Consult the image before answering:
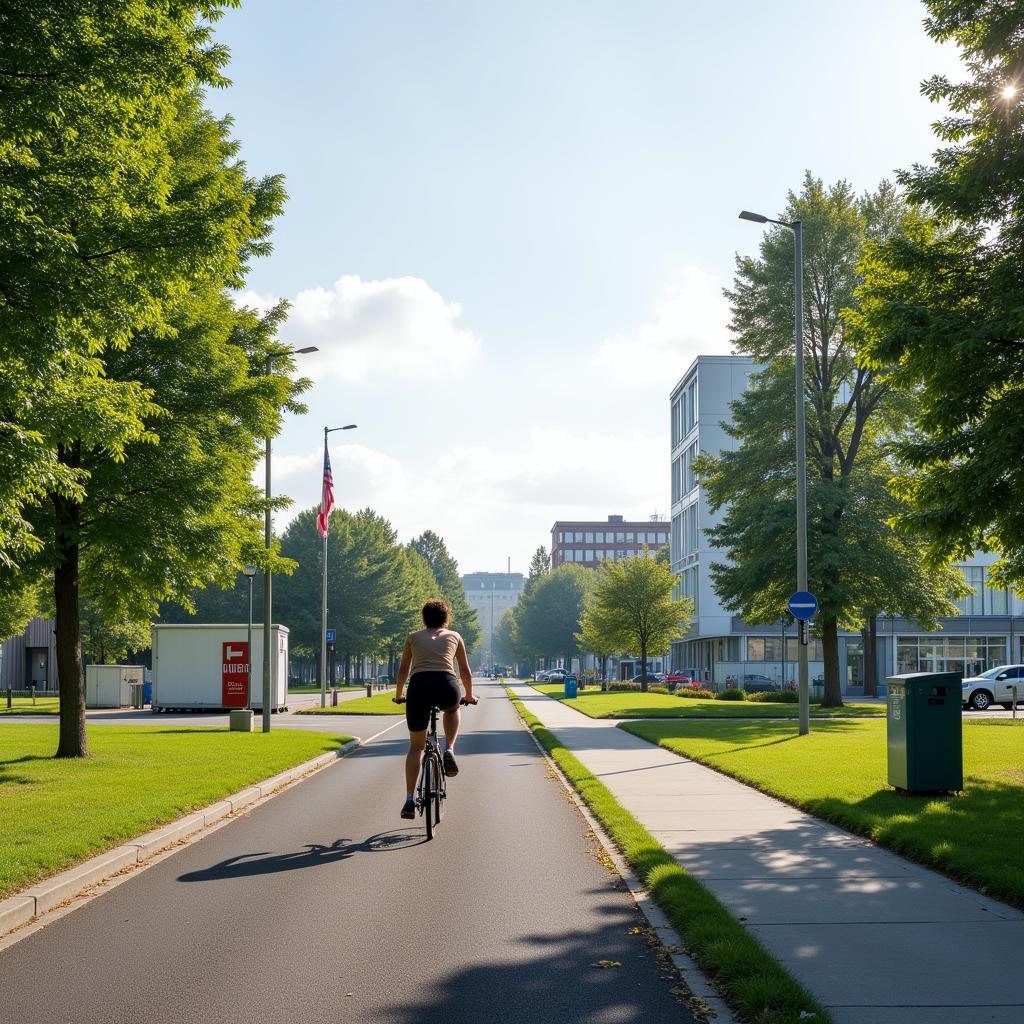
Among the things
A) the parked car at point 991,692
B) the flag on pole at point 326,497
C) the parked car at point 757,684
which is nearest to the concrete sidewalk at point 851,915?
the flag on pole at point 326,497

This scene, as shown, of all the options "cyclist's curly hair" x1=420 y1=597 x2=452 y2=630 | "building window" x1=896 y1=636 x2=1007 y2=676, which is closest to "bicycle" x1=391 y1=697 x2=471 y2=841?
"cyclist's curly hair" x1=420 y1=597 x2=452 y2=630

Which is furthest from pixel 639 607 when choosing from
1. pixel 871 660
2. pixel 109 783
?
pixel 109 783

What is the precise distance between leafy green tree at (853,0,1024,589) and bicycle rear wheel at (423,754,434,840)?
8473 millimetres

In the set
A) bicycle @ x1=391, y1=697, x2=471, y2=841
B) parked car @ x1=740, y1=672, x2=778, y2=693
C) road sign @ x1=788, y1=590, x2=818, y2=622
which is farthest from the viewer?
parked car @ x1=740, y1=672, x2=778, y2=693

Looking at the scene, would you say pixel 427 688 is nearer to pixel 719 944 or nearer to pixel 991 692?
pixel 719 944

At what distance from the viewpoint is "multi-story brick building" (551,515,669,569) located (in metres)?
193

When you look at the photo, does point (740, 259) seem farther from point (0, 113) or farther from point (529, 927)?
point (529, 927)

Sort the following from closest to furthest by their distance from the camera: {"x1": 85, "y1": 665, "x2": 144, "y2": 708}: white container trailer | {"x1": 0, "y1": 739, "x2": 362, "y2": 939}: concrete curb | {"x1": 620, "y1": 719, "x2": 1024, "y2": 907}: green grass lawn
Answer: {"x1": 0, "y1": 739, "x2": 362, "y2": 939}: concrete curb < {"x1": 620, "y1": 719, "x2": 1024, "y2": 907}: green grass lawn < {"x1": 85, "y1": 665, "x2": 144, "y2": 708}: white container trailer

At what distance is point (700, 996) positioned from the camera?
5.55 meters

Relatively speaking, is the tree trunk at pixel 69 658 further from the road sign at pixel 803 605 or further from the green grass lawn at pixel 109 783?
the road sign at pixel 803 605

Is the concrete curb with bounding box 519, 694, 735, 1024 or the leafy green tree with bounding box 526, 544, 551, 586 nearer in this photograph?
the concrete curb with bounding box 519, 694, 735, 1024

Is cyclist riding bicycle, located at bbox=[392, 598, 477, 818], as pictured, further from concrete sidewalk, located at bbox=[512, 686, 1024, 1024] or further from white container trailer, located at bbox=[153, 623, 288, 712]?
white container trailer, located at bbox=[153, 623, 288, 712]

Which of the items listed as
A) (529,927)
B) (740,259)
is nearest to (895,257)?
(529,927)

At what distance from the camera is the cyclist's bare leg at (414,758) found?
10.2 m
